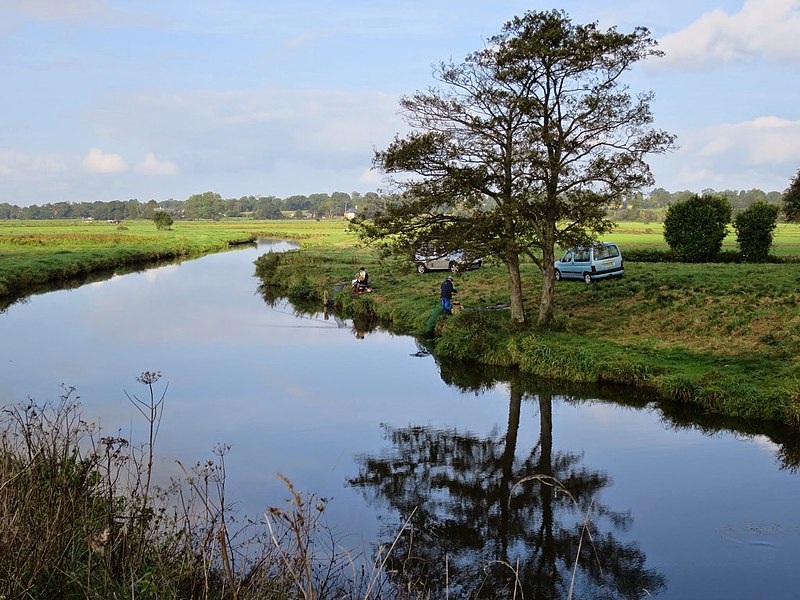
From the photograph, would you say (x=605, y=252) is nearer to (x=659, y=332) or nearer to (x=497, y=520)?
(x=659, y=332)

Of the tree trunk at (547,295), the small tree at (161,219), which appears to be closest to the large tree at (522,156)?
the tree trunk at (547,295)

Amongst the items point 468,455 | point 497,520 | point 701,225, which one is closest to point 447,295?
point 468,455

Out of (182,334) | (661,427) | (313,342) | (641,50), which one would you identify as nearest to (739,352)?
(661,427)

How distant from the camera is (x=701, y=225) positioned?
3881cm

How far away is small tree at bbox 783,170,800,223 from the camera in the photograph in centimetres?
A: 3844

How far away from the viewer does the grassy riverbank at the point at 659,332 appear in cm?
1753

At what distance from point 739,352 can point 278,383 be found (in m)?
12.6

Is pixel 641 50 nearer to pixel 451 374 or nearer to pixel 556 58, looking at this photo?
pixel 556 58

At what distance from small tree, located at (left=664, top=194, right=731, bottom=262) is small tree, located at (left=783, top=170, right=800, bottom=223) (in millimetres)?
3200

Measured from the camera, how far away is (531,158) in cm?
2180

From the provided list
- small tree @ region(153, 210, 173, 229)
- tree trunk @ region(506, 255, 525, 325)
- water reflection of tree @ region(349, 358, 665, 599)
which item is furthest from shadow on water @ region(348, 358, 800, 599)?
small tree @ region(153, 210, 173, 229)

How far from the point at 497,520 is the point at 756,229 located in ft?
102

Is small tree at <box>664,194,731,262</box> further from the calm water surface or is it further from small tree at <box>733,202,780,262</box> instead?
the calm water surface

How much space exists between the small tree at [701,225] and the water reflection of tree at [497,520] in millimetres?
26216
